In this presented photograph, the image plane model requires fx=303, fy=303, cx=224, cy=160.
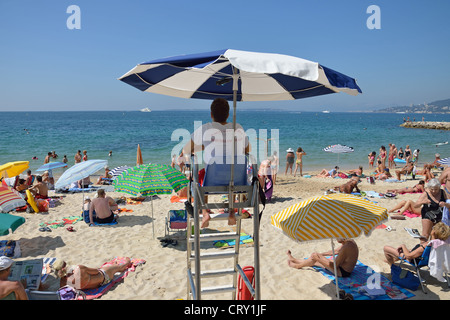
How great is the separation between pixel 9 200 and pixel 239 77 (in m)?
5.33

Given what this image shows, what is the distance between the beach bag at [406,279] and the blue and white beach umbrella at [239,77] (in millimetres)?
3519

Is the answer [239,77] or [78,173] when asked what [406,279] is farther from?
[78,173]

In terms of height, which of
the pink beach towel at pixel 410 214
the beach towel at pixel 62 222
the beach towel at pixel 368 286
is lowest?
the beach towel at pixel 368 286

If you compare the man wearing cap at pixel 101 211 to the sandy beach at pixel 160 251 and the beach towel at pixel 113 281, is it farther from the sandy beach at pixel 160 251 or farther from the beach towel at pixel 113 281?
the beach towel at pixel 113 281

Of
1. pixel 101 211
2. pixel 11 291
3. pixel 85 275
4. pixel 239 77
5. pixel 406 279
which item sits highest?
pixel 239 77

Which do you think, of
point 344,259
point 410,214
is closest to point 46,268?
point 344,259

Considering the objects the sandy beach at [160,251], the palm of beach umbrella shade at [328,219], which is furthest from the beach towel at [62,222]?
the palm of beach umbrella shade at [328,219]

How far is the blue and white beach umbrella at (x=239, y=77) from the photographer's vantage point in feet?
7.35

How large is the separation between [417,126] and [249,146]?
248ft

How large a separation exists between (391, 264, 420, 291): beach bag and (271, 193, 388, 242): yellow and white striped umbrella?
1.18 metres

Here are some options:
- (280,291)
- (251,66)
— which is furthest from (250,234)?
(251,66)

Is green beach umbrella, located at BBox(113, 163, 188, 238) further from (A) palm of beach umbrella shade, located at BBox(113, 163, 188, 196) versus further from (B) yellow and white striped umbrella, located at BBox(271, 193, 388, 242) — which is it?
(B) yellow and white striped umbrella, located at BBox(271, 193, 388, 242)

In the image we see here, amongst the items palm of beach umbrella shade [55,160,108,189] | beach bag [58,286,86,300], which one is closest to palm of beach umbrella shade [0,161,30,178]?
palm of beach umbrella shade [55,160,108,189]

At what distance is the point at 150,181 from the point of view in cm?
646
